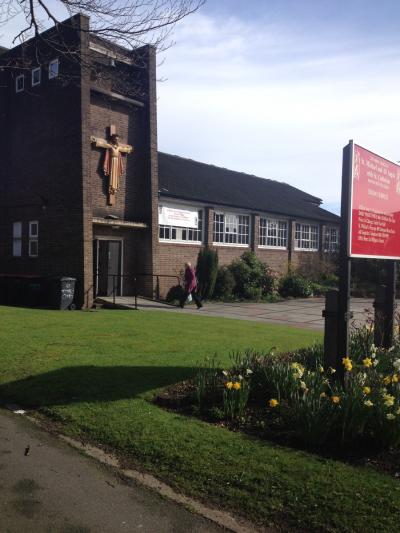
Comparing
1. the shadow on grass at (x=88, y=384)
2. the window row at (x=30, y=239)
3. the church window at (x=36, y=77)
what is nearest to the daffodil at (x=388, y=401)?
the shadow on grass at (x=88, y=384)

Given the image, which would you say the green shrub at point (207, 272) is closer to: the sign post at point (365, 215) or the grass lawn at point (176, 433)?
the grass lawn at point (176, 433)

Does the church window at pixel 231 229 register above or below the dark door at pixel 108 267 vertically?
above

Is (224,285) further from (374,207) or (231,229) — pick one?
(374,207)

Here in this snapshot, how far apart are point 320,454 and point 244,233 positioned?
71.8 feet

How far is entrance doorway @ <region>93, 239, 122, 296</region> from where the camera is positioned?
1912 centimetres

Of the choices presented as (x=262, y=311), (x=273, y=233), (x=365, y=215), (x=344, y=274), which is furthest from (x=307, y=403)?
(x=273, y=233)

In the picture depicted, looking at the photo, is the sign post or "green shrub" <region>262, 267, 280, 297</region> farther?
"green shrub" <region>262, 267, 280, 297</region>

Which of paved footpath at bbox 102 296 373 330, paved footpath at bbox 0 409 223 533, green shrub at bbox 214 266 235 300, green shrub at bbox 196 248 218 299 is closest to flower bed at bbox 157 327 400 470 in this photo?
paved footpath at bbox 0 409 223 533

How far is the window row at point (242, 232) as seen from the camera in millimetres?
21828

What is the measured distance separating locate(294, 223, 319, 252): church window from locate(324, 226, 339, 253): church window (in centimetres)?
89

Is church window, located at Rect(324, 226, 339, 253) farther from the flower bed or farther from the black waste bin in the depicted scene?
the flower bed

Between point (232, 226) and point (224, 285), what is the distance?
14.2ft

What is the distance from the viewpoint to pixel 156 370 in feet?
23.7

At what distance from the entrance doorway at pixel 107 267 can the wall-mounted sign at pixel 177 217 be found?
2457mm
